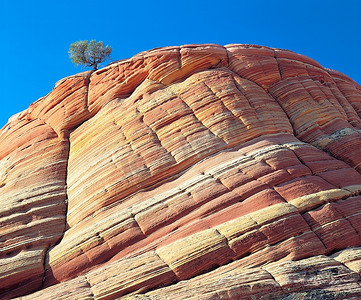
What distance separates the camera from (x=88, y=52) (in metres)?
33.3

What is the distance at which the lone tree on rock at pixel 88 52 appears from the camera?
33281 mm

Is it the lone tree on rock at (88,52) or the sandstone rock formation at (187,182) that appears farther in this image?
the lone tree on rock at (88,52)

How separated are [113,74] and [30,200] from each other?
7.30 m

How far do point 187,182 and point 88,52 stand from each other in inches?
899

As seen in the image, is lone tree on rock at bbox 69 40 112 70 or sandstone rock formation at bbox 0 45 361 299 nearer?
sandstone rock formation at bbox 0 45 361 299

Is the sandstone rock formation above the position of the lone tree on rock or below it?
below

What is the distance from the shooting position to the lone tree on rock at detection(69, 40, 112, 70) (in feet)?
109

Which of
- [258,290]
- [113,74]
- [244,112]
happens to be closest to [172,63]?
[113,74]

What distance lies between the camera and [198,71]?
1822cm

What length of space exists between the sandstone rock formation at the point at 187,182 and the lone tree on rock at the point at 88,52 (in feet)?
43.8

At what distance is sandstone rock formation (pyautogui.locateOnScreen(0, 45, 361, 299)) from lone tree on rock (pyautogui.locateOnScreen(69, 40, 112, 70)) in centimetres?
1334

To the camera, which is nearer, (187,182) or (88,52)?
(187,182)

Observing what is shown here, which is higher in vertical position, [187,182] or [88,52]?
[88,52]

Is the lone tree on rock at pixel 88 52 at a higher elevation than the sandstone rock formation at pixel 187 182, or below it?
higher
